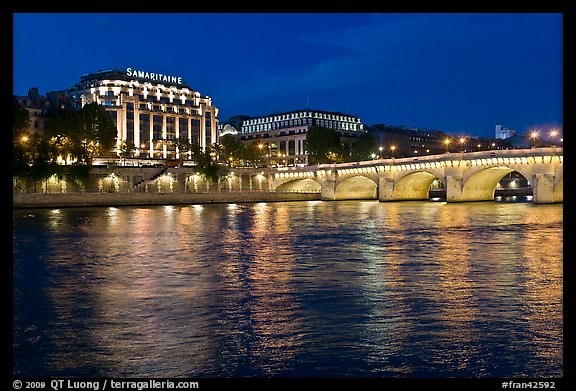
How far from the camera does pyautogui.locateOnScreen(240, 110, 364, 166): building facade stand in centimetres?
15888

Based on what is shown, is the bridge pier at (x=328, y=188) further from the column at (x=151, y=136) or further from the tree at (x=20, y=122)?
the column at (x=151, y=136)

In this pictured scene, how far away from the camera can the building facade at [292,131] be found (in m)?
159

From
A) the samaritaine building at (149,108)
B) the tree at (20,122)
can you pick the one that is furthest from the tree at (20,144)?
the samaritaine building at (149,108)

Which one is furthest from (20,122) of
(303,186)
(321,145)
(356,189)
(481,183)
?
(321,145)

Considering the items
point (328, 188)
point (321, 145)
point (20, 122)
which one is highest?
point (321, 145)

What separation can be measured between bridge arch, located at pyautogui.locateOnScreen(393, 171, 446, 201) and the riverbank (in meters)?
17.1

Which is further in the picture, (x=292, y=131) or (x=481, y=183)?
(x=292, y=131)

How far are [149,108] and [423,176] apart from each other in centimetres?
7159

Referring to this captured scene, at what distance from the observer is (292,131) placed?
531 ft

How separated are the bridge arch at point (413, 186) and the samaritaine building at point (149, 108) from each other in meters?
56.3

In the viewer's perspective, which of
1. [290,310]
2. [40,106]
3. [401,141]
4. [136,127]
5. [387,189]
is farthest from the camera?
[401,141]

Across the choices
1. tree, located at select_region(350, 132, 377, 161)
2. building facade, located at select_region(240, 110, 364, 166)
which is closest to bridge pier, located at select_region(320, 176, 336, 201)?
tree, located at select_region(350, 132, 377, 161)

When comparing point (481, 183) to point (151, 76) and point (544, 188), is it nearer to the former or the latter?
point (544, 188)
